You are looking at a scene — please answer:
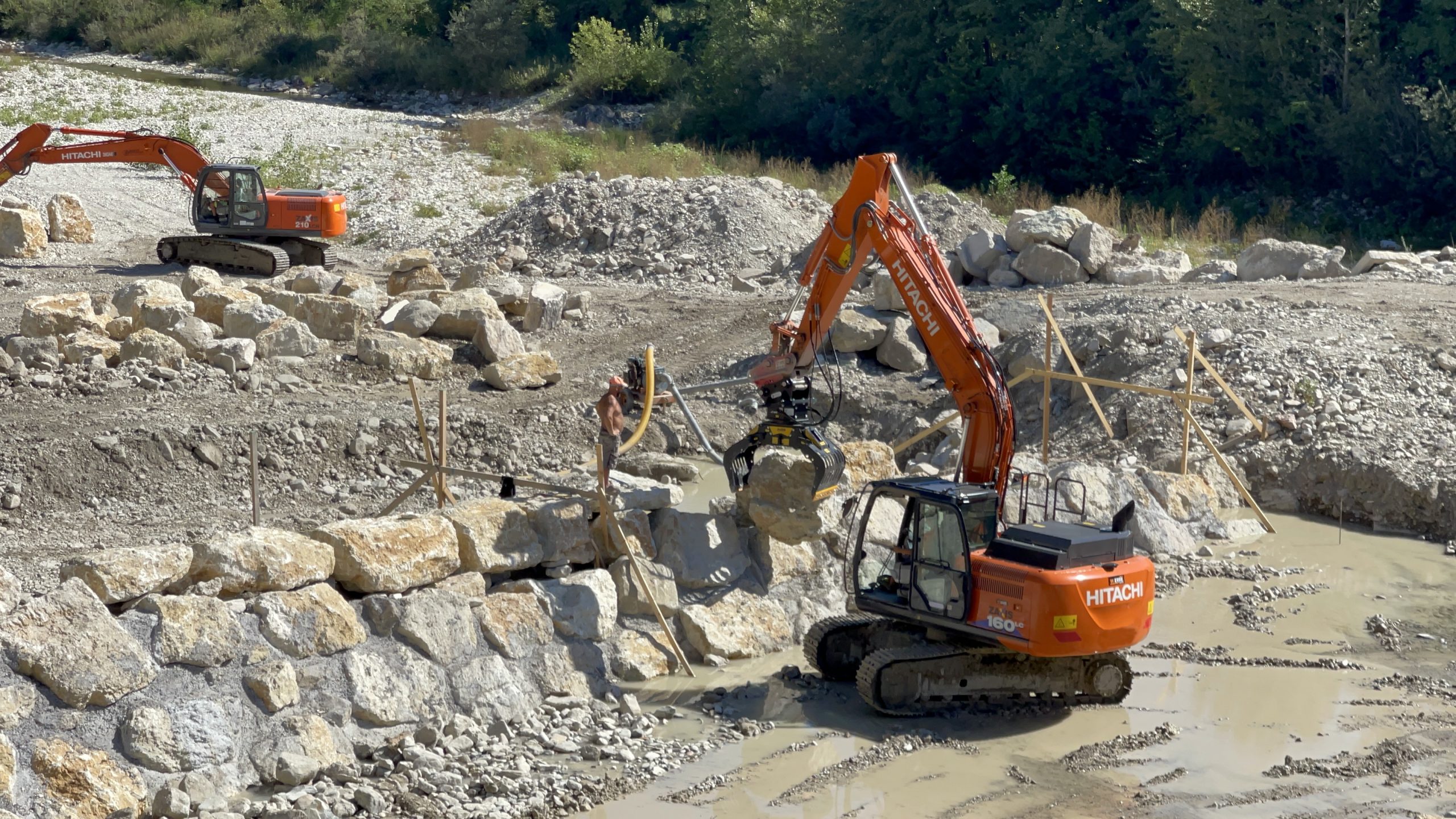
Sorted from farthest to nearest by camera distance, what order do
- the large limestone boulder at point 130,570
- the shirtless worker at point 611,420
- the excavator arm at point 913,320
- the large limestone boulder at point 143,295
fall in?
the large limestone boulder at point 143,295 < the shirtless worker at point 611,420 < the excavator arm at point 913,320 < the large limestone boulder at point 130,570

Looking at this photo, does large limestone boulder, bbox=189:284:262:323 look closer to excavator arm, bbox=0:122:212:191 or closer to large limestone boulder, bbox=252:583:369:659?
excavator arm, bbox=0:122:212:191

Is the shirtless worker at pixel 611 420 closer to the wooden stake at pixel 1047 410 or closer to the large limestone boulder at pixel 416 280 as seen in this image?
the wooden stake at pixel 1047 410

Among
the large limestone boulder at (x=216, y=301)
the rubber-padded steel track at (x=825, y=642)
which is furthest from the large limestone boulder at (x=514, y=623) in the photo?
the large limestone boulder at (x=216, y=301)

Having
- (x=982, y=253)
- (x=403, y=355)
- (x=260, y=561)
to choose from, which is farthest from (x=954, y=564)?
(x=982, y=253)

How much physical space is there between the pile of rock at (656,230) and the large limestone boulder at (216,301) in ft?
16.6

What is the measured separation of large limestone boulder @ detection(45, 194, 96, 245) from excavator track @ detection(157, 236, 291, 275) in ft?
7.33

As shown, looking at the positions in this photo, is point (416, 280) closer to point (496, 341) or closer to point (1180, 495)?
point (496, 341)

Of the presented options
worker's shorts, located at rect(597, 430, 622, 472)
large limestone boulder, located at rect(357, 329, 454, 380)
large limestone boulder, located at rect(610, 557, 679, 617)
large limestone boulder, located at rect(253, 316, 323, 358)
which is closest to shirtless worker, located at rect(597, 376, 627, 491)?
worker's shorts, located at rect(597, 430, 622, 472)

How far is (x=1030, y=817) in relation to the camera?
8453 millimetres

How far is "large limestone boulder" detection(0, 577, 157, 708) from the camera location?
8.08 metres

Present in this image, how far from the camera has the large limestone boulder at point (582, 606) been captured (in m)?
10.5

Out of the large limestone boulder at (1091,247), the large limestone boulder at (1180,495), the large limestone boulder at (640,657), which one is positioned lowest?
the large limestone boulder at (640,657)

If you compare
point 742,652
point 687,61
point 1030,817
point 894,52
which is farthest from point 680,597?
point 687,61

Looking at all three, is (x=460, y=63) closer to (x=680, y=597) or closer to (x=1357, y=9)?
(x=1357, y=9)
